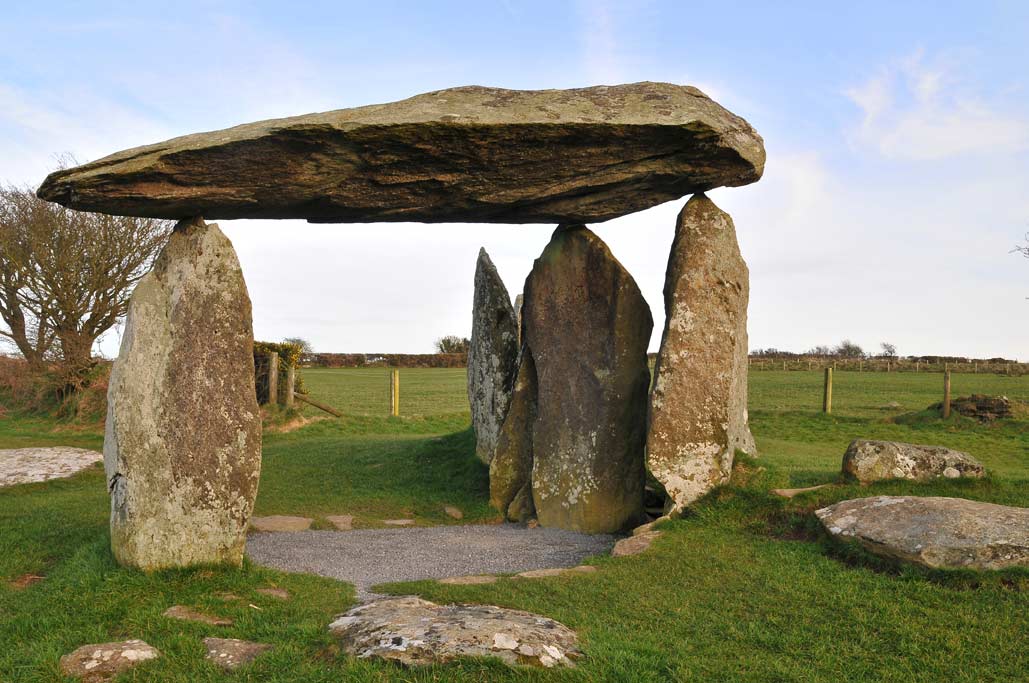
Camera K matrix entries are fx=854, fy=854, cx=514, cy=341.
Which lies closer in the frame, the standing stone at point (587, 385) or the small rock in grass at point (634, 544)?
the small rock in grass at point (634, 544)

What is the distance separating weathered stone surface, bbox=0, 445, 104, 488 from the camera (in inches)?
611

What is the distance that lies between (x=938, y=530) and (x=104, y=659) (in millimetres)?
7549

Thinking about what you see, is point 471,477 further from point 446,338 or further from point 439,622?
point 446,338

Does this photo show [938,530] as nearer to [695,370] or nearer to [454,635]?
[695,370]

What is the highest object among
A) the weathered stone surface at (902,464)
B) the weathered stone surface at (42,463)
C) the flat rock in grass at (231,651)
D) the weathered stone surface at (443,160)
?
the weathered stone surface at (443,160)

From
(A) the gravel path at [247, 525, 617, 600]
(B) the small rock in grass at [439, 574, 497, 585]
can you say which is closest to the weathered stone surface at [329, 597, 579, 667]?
(B) the small rock in grass at [439, 574, 497, 585]

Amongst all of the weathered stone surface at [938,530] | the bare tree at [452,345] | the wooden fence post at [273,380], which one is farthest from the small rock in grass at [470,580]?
the bare tree at [452,345]

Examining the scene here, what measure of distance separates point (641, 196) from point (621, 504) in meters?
4.22

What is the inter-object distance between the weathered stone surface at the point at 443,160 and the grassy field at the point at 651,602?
4.01 m

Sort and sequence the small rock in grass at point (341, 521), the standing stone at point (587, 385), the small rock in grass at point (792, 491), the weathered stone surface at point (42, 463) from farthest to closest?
the weathered stone surface at point (42, 463), the small rock in grass at point (341, 521), the standing stone at point (587, 385), the small rock in grass at point (792, 491)

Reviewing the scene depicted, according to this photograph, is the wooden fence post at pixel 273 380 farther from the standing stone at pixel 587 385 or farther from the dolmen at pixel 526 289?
the standing stone at pixel 587 385

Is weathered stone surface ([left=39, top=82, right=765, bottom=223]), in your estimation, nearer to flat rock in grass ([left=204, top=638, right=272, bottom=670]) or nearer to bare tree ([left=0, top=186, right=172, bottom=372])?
flat rock in grass ([left=204, top=638, right=272, bottom=670])

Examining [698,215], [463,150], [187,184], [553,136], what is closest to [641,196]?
[698,215]

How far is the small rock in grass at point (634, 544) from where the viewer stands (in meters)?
9.52
